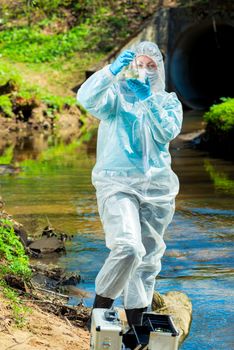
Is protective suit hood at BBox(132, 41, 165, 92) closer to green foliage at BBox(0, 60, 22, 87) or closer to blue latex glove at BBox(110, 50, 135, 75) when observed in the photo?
blue latex glove at BBox(110, 50, 135, 75)

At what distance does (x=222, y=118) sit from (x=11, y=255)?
10.4 m

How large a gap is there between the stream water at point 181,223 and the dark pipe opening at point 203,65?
11.5 meters

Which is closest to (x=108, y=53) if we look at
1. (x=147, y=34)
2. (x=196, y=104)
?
(x=147, y=34)

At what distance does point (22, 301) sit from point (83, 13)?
26693 mm

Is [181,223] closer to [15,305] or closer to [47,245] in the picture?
[47,245]

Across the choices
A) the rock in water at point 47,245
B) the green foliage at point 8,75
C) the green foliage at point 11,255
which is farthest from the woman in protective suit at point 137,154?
the green foliage at point 8,75

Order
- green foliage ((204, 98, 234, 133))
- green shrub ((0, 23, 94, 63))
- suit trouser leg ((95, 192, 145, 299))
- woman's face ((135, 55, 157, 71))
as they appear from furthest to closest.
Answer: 1. green shrub ((0, 23, 94, 63))
2. green foliage ((204, 98, 234, 133))
3. woman's face ((135, 55, 157, 71))
4. suit trouser leg ((95, 192, 145, 299))

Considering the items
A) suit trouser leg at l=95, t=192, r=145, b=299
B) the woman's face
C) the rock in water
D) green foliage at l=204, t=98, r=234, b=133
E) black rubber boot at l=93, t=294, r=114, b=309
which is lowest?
green foliage at l=204, t=98, r=234, b=133

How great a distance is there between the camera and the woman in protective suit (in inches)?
217

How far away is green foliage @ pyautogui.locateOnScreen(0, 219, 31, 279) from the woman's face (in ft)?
6.41

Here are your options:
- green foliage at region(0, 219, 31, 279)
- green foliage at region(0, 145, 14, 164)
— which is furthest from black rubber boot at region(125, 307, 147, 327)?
green foliage at region(0, 145, 14, 164)

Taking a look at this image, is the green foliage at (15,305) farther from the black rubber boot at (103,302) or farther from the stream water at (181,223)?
the stream water at (181,223)

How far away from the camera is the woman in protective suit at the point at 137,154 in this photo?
5508 mm

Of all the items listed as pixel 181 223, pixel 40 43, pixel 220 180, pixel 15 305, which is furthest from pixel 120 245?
pixel 40 43
